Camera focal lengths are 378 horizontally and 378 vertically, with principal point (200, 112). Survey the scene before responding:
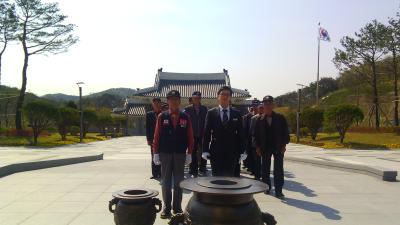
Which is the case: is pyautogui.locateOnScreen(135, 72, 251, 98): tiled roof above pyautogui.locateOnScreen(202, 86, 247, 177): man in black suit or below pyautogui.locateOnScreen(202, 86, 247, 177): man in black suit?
above

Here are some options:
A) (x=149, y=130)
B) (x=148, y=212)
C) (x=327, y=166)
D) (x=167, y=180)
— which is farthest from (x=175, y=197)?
(x=327, y=166)

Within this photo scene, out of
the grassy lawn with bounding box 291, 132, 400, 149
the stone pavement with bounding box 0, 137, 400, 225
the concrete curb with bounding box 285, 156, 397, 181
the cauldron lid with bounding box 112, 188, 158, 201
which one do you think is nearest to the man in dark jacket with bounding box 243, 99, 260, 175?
the stone pavement with bounding box 0, 137, 400, 225

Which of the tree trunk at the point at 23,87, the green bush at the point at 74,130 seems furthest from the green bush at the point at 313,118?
the tree trunk at the point at 23,87

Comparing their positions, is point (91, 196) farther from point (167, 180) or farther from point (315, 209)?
point (315, 209)

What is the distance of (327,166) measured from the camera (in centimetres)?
828

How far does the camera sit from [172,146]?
13.1 ft

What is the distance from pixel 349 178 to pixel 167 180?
4.08 metres

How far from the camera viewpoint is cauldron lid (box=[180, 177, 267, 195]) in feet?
8.68

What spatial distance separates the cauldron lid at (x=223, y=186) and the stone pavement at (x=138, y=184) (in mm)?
1159

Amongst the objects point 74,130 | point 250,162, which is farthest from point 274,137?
point 74,130

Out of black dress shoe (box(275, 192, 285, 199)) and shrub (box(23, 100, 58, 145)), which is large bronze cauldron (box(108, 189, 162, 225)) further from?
shrub (box(23, 100, 58, 145))

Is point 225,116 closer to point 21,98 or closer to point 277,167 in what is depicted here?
point 277,167

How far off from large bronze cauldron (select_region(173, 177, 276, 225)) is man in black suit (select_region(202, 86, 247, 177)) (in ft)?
4.45

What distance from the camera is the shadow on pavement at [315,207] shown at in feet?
13.9
